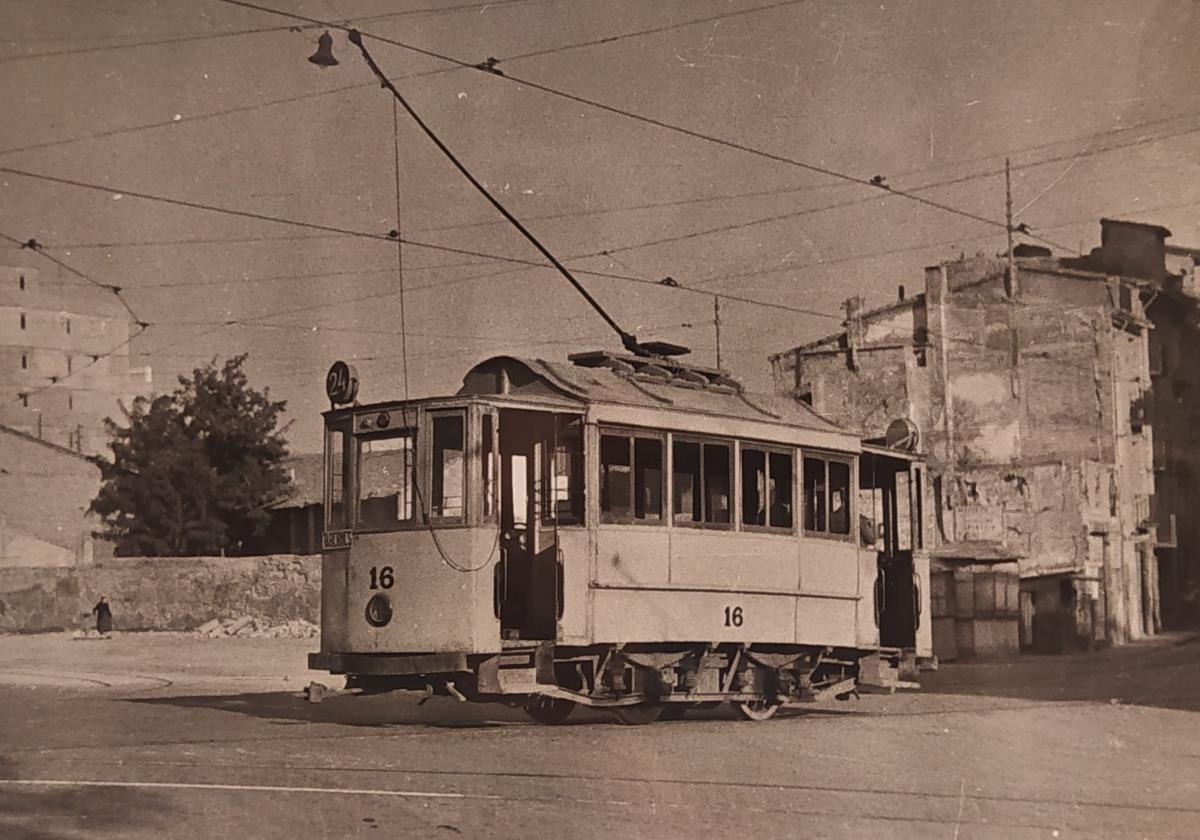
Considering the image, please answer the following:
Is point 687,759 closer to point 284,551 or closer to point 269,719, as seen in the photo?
point 269,719

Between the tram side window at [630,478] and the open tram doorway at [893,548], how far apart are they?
376 centimetres

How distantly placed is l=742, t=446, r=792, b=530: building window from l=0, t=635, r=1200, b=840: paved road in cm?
195

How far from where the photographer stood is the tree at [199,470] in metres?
39.7

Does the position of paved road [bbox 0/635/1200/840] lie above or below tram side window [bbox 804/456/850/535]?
below

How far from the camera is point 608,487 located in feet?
42.3

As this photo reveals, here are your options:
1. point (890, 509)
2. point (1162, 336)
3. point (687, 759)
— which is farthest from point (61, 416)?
point (687, 759)

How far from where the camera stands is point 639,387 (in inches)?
545

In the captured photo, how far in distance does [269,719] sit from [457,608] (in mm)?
2501

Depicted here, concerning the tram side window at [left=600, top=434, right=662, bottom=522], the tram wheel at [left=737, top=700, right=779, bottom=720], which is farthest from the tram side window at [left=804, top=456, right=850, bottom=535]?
the tram side window at [left=600, top=434, right=662, bottom=522]

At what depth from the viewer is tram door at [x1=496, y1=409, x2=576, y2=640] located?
495 inches

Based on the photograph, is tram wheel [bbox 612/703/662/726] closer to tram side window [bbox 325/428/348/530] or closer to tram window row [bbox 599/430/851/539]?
tram window row [bbox 599/430/851/539]

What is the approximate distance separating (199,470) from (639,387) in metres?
28.1

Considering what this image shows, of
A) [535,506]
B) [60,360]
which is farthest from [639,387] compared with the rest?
[60,360]

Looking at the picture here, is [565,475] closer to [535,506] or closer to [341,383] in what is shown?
[535,506]
